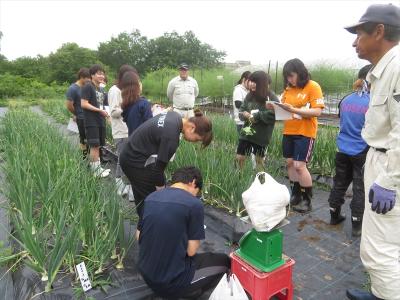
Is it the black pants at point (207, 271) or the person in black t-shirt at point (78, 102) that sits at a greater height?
the person in black t-shirt at point (78, 102)

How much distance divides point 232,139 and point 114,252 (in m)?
2.92

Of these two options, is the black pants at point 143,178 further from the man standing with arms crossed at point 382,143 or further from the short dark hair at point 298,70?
the short dark hair at point 298,70

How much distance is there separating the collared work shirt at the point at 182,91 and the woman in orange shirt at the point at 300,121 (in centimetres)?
238

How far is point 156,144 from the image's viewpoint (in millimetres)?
2076

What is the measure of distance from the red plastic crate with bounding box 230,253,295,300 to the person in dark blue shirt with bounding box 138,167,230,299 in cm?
21

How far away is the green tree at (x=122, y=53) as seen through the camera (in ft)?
90.9

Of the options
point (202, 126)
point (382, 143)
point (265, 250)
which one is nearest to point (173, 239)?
point (265, 250)

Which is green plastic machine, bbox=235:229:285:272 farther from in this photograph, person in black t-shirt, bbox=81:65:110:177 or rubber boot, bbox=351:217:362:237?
person in black t-shirt, bbox=81:65:110:177

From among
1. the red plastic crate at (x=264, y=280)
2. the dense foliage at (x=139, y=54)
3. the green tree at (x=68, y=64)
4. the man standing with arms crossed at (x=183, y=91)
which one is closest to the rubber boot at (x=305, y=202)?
the red plastic crate at (x=264, y=280)

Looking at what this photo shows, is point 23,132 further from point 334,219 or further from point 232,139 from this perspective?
point 334,219

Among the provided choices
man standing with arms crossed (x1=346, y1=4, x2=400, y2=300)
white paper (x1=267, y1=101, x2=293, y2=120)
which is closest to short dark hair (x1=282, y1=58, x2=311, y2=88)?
white paper (x1=267, y1=101, x2=293, y2=120)

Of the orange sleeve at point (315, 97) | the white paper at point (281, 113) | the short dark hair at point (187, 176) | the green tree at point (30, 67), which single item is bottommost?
the short dark hair at point (187, 176)

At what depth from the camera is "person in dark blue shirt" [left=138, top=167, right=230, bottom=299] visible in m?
1.52

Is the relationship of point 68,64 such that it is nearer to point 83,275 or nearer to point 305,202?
point 305,202
